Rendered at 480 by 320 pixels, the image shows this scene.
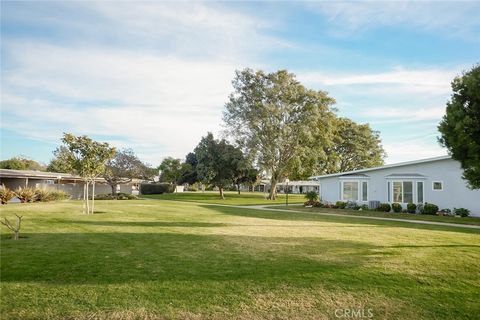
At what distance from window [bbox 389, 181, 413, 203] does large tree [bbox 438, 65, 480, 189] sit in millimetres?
14385

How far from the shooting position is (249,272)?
7.20 metres

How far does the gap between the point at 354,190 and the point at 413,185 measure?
4922 mm

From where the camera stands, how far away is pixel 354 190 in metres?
29.7

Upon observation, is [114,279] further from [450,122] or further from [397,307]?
[450,122]

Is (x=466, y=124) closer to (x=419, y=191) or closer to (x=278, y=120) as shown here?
(x=419, y=191)

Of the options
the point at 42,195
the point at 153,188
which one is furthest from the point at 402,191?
the point at 153,188

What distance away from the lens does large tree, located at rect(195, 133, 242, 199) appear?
47.8 m

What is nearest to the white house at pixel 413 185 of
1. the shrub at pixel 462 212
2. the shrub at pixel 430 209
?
the shrub at pixel 462 212

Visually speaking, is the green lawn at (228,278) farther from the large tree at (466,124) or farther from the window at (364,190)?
the window at (364,190)

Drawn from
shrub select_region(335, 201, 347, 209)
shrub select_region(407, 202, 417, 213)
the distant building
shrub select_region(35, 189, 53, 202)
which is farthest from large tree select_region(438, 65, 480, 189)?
the distant building

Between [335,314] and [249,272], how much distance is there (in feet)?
6.77

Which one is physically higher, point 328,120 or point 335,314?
point 328,120

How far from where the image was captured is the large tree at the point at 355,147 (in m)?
56.5

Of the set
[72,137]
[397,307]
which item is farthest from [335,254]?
[72,137]
